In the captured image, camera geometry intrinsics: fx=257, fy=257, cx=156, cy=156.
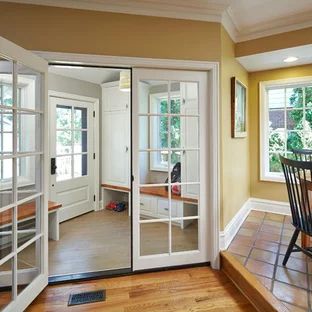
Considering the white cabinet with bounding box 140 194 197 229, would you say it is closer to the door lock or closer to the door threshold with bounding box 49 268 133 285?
the door threshold with bounding box 49 268 133 285

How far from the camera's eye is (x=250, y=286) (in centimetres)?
203

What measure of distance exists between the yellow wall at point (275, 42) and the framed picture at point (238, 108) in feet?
1.21

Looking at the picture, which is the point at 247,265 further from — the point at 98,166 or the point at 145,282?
the point at 98,166

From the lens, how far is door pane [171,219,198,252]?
260cm

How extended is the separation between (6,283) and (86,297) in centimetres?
65

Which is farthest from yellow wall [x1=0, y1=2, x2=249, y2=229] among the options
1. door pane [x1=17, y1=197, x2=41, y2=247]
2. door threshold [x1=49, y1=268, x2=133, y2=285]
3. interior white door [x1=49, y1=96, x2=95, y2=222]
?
interior white door [x1=49, y1=96, x2=95, y2=222]

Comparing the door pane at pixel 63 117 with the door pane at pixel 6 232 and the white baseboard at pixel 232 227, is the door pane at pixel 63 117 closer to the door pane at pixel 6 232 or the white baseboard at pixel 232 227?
the door pane at pixel 6 232

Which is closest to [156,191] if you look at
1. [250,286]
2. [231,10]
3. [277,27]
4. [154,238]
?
[154,238]

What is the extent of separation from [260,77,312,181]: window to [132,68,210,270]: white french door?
178cm

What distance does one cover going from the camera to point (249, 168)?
399cm

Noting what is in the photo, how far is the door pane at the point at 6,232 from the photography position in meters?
1.89

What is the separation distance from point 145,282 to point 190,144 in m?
1.36

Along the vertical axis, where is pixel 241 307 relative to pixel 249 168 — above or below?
below

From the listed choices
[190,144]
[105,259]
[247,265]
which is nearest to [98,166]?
[105,259]
